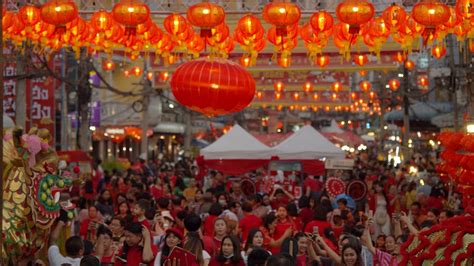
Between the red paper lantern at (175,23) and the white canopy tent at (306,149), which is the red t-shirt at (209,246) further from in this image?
the white canopy tent at (306,149)

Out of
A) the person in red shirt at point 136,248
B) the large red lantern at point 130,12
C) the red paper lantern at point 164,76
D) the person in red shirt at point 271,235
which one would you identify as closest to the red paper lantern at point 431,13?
the person in red shirt at point 271,235

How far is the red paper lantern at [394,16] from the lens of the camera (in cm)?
1417

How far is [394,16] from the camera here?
1420 cm

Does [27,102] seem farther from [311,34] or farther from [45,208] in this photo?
[45,208]

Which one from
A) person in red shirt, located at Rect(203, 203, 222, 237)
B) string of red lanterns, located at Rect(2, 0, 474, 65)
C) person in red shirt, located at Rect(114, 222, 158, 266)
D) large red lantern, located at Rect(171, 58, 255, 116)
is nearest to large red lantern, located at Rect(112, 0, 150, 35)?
string of red lanterns, located at Rect(2, 0, 474, 65)

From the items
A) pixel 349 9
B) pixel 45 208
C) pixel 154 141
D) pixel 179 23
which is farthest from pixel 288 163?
pixel 154 141

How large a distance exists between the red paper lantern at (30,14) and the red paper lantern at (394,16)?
5224 millimetres

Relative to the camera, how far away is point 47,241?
35.1ft

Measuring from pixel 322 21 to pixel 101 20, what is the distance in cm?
353

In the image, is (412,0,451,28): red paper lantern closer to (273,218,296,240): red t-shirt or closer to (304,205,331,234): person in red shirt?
(304,205,331,234): person in red shirt

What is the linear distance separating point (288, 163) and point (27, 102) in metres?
7.36

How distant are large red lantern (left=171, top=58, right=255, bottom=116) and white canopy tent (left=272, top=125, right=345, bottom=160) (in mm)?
8011

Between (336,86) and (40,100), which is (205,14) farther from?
(336,86)

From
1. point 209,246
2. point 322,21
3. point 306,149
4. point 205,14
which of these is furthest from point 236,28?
point 306,149
